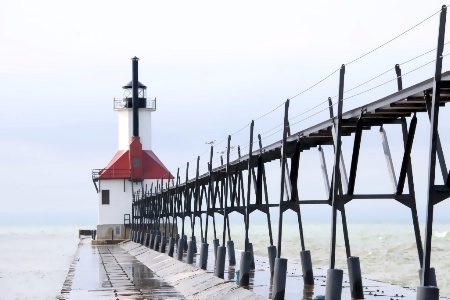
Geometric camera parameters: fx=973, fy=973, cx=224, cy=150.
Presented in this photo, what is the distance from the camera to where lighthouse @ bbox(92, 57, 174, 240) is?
8550cm

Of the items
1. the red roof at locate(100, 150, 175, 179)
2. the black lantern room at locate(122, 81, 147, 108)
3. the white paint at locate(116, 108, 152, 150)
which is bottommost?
the red roof at locate(100, 150, 175, 179)

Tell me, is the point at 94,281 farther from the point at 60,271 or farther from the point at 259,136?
the point at 60,271

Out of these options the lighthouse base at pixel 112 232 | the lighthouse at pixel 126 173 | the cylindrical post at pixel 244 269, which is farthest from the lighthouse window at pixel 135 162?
the cylindrical post at pixel 244 269

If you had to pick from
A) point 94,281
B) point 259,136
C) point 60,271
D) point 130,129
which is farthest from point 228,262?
point 130,129

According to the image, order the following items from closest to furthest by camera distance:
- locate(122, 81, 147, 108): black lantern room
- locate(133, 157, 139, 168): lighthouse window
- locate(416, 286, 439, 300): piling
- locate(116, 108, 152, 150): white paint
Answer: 1. locate(416, 286, 439, 300): piling
2. locate(133, 157, 139, 168): lighthouse window
3. locate(116, 108, 152, 150): white paint
4. locate(122, 81, 147, 108): black lantern room

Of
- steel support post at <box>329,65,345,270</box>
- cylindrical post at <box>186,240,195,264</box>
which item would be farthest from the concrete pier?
steel support post at <box>329,65,345,270</box>

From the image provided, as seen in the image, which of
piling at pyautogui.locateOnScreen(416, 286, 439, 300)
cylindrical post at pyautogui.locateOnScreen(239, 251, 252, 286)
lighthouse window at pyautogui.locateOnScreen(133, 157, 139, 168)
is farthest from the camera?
lighthouse window at pyautogui.locateOnScreen(133, 157, 139, 168)

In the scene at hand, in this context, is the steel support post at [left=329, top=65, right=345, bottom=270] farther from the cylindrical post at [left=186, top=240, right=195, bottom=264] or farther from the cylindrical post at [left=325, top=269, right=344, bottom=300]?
the cylindrical post at [left=186, top=240, right=195, bottom=264]

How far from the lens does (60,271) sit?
56.7m

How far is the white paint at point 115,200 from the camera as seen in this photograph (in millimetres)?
85938

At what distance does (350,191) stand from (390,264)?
37521mm

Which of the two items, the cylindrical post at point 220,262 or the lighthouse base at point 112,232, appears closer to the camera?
the cylindrical post at point 220,262

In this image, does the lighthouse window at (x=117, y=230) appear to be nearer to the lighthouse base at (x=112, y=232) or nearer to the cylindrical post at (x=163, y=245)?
the lighthouse base at (x=112, y=232)

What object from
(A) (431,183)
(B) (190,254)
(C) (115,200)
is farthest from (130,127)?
(A) (431,183)
